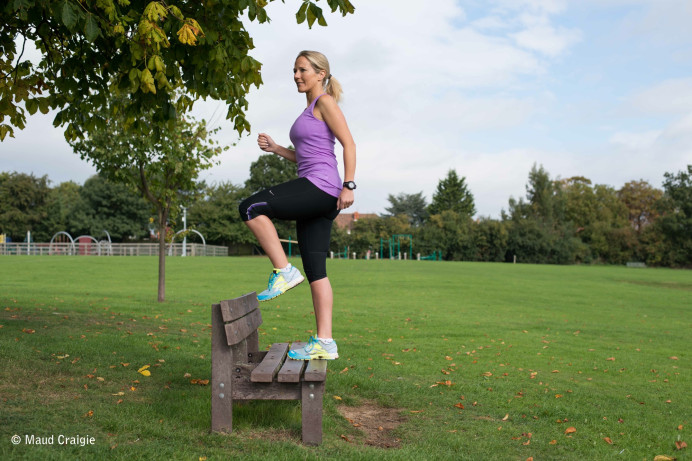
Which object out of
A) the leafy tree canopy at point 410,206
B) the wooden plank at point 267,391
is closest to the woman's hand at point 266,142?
the wooden plank at point 267,391

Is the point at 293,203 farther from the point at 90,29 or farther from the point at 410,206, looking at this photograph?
the point at 410,206

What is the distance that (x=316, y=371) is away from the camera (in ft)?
15.2

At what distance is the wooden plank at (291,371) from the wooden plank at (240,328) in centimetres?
41

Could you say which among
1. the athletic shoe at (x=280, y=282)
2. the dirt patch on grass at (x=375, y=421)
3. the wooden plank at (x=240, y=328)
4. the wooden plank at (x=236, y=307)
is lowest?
the dirt patch on grass at (x=375, y=421)

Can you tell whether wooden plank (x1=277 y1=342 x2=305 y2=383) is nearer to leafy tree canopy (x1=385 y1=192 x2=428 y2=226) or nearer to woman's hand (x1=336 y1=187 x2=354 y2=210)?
woman's hand (x1=336 y1=187 x2=354 y2=210)

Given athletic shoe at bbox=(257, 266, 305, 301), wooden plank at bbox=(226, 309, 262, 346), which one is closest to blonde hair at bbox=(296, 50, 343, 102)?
athletic shoe at bbox=(257, 266, 305, 301)

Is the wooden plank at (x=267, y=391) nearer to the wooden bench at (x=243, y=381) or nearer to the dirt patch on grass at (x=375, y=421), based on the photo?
the wooden bench at (x=243, y=381)

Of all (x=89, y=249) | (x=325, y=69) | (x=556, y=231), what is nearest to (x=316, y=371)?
(x=325, y=69)

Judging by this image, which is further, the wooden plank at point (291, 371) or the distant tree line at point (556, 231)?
the distant tree line at point (556, 231)

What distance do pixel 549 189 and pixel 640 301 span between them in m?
66.3

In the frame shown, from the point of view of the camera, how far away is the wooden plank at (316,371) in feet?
14.8

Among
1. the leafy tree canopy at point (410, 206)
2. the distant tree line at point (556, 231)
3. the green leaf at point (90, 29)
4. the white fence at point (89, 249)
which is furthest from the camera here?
the leafy tree canopy at point (410, 206)

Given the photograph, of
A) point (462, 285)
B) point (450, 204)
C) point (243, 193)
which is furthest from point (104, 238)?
point (462, 285)

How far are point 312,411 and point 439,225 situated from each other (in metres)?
77.6
